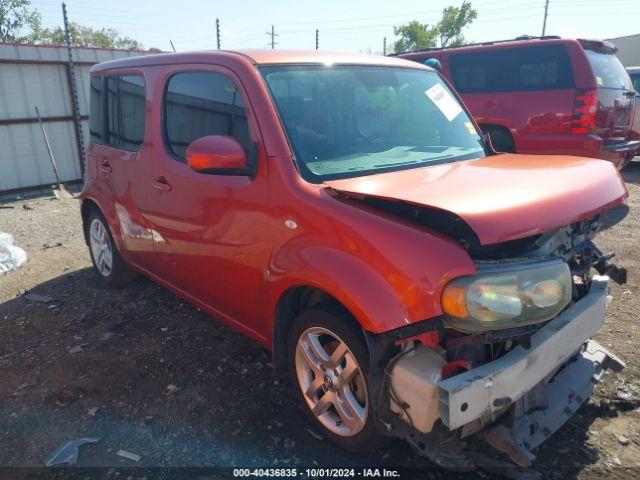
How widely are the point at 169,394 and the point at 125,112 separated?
230 centimetres

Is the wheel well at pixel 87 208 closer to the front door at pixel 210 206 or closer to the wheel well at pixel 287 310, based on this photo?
the front door at pixel 210 206

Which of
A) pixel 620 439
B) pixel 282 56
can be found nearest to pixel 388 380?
pixel 620 439

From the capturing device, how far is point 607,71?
20.9ft

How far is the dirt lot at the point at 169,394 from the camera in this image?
252 centimetres

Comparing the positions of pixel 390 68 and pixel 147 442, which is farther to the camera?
pixel 390 68

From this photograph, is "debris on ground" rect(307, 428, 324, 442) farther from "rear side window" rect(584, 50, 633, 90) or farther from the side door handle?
"rear side window" rect(584, 50, 633, 90)

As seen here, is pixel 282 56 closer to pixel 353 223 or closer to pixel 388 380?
pixel 353 223

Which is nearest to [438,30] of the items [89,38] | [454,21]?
[454,21]

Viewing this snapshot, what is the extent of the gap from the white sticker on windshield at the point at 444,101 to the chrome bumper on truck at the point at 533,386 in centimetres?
144

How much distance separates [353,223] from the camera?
7.07 ft

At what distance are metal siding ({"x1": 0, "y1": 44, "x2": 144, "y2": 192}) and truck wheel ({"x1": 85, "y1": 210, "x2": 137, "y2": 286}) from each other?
5.65 m

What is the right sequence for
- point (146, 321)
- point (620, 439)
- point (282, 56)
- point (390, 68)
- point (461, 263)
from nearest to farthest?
point (461, 263) < point (620, 439) < point (282, 56) < point (390, 68) < point (146, 321)

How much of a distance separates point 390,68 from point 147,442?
9.04 ft

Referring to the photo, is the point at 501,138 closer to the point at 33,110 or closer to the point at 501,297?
the point at 501,297
